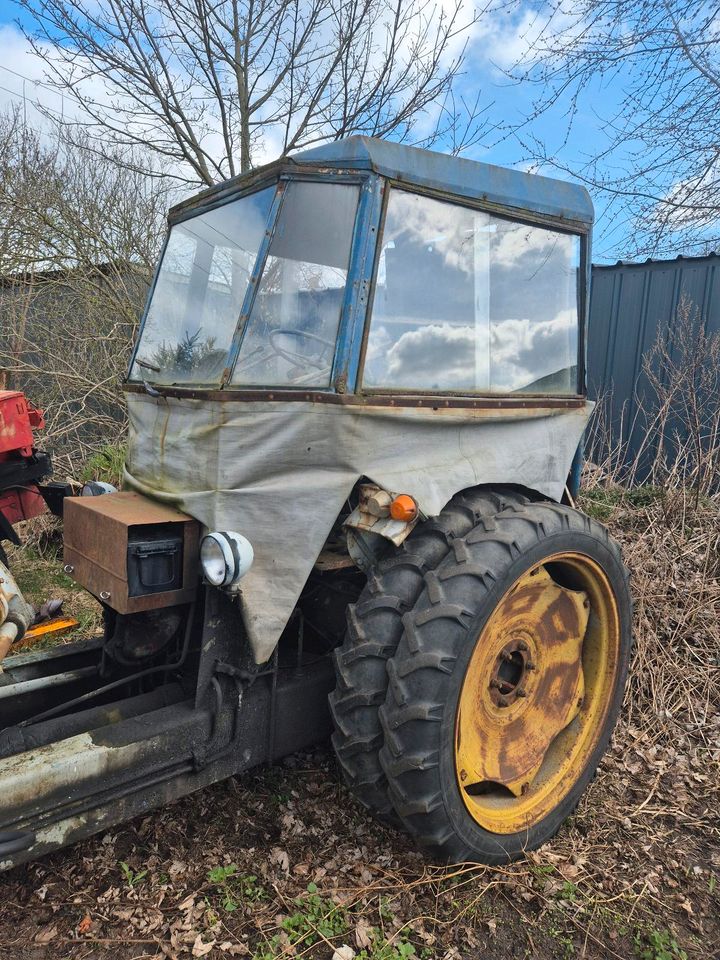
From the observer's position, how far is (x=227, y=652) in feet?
7.84

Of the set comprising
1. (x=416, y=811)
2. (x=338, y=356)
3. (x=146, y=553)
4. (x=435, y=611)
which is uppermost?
(x=338, y=356)

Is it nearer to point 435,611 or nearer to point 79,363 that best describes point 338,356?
point 435,611

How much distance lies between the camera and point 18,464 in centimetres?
398

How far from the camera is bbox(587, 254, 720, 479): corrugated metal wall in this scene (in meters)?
7.11

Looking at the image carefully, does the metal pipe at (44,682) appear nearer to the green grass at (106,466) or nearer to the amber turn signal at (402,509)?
the amber turn signal at (402,509)

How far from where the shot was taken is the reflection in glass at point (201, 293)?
2502 mm

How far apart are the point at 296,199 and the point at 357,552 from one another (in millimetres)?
1232

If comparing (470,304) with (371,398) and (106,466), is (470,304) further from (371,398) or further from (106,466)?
(106,466)

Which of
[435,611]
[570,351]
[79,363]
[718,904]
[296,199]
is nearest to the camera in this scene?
[435,611]

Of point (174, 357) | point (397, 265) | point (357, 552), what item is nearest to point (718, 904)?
point (357, 552)

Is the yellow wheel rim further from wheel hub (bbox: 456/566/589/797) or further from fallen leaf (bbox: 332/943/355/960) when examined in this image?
fallen leaf (bbox: 332/943/355/960)

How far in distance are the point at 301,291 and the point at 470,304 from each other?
0.68m

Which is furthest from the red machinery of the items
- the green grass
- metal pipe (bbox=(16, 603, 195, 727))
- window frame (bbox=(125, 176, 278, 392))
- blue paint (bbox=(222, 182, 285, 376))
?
the green grass

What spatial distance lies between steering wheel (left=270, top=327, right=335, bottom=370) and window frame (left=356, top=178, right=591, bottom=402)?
129mm
